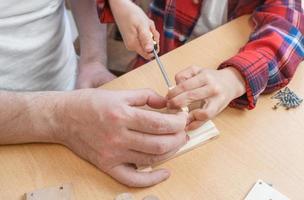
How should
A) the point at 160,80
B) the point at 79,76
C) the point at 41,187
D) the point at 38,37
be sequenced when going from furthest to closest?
1. the point at 79,76
2. the point at 38,37
3. the point at 160,80
4. the point at 41,187

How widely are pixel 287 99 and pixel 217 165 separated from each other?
0.23 meters

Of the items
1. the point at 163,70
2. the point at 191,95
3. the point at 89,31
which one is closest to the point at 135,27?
the point at 163,70

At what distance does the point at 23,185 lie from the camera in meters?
0.65

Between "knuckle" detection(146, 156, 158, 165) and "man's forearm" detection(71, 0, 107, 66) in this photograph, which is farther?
"man's forearm" detection(71, 0, 107, 66)

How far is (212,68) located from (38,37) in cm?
45

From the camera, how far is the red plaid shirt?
0.77 meters

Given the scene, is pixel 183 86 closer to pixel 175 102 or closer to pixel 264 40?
pixel 175 102

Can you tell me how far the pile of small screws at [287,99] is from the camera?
0.77m

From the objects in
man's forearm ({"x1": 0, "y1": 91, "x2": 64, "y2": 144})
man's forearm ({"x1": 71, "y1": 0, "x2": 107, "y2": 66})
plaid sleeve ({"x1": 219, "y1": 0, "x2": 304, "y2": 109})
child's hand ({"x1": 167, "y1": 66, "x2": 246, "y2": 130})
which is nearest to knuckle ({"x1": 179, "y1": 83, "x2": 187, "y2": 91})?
child's hand ({"x1": 167, "y1": 66, "x2": 246, "y2": 130})

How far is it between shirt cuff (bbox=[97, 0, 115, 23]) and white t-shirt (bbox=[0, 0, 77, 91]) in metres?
0.12

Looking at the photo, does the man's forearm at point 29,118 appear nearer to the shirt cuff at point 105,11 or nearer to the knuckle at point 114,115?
the knuckle at point 114,115

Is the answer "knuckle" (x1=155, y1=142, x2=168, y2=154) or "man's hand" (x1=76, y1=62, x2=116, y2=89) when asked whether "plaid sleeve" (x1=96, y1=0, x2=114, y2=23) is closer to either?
"man's hand" (x1=76, y1=62, x2=116, y2=89)

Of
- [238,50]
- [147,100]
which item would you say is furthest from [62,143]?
[238,50]

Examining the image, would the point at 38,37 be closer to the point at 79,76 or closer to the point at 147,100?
the point at 79,76
